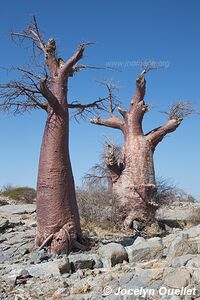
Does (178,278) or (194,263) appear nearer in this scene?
(178,278)

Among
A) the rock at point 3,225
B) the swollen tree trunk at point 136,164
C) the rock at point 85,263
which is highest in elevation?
the swollen tree trunk at point 136,164

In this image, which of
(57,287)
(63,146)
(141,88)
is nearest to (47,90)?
(63,146)

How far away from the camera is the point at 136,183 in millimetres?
11477

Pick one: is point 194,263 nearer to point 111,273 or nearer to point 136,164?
point 111,273

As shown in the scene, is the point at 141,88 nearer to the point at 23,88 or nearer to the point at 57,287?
the point at 23,88

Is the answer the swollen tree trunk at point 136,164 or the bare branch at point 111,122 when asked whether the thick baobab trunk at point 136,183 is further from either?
the bare branch at point 111,122

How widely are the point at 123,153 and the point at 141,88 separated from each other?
1.95 m

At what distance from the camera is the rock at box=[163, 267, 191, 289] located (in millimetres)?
3893

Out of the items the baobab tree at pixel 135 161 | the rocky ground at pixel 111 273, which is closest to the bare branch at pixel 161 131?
the baobab tree at pixel 135 161

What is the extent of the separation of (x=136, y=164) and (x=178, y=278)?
7700 mm

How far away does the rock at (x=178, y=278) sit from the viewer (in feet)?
12.8

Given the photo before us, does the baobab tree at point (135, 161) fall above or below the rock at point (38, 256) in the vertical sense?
above

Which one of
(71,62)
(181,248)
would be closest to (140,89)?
(71,62)

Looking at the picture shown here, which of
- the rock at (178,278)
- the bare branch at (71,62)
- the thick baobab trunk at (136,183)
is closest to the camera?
the rock at (178,278)
